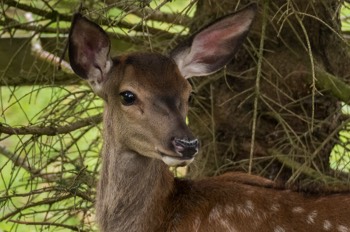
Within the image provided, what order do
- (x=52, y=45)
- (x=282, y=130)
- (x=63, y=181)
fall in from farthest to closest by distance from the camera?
1. (x=52, y=45)
2. (x=282, y=130)
3. (x=63, y=181)

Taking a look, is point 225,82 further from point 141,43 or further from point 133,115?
point 133,115

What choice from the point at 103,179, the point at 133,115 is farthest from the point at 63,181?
the point at 133,115

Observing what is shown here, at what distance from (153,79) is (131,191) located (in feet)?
2.00

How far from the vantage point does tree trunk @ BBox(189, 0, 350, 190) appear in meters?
6.84

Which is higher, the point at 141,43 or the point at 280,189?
the point at 141,43

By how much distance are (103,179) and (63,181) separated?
33.7 inches

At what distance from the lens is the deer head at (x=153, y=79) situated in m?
5.19

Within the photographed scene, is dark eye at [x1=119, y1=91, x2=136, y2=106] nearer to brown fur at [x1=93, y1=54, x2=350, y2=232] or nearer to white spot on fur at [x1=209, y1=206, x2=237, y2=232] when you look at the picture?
brown fur at [x1=93, y1=54, x2=350, y2=232]

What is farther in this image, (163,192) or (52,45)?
(52,45)

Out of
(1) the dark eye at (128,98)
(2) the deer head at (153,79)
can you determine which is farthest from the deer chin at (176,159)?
(1) the dark eye at (128,98)

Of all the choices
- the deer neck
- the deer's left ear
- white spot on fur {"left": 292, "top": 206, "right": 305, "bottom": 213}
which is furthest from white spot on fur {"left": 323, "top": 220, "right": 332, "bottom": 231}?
the deer's left ear

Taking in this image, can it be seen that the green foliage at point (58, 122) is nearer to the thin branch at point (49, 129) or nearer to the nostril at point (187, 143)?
the thin branch at point (49, 129)

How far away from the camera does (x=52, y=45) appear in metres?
7.63

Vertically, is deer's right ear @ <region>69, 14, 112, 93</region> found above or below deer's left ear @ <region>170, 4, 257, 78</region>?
above
